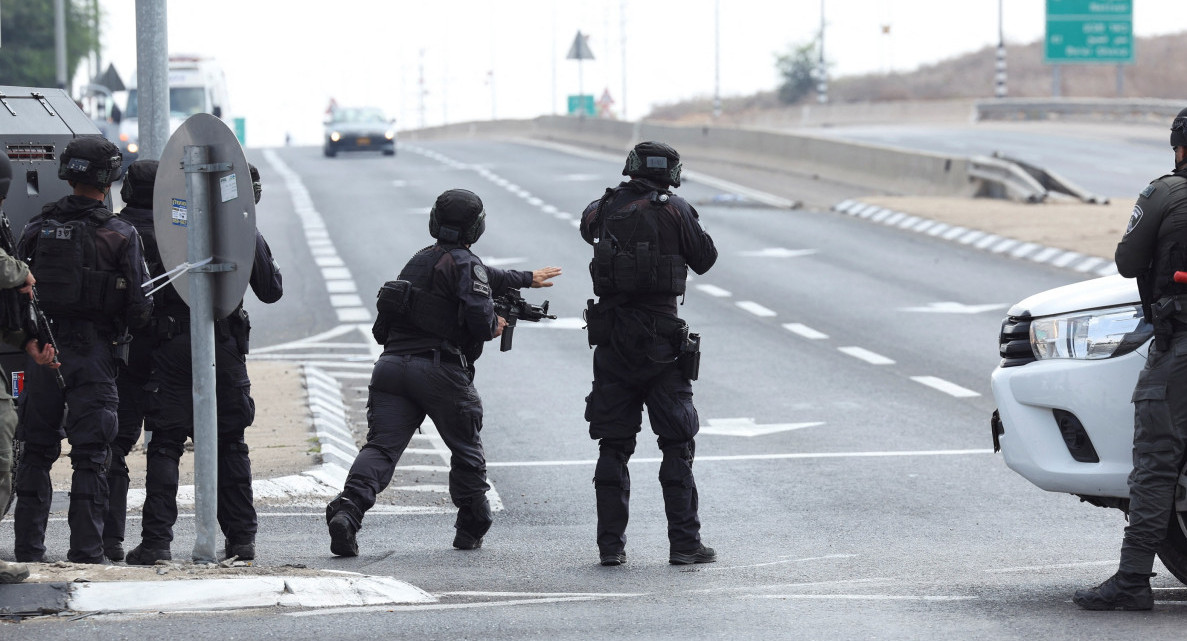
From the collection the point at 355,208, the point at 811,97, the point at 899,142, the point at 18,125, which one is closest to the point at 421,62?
the point at 811,97

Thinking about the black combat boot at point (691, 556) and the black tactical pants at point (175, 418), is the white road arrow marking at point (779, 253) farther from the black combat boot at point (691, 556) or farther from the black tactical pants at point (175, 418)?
the black tactical pants at point (175, 418)

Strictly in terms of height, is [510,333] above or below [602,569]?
above

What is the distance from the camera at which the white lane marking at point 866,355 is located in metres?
14.8

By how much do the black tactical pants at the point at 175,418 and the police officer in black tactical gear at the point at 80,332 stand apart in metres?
0.30

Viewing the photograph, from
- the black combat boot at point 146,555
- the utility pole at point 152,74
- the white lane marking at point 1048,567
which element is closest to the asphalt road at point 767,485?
the white lane marking at point 1048,567

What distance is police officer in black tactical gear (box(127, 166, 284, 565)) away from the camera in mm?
7406

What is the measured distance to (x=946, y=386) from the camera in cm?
1344

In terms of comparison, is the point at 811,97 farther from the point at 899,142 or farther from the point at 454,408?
the point at 454,408

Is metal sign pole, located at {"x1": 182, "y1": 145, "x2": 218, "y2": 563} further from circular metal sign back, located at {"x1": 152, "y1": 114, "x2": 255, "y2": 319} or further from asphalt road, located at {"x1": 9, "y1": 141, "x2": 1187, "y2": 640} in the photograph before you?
asphalt road, located at {"x1": 9, "y1": 141, "x2": 1187, "y2": 640}

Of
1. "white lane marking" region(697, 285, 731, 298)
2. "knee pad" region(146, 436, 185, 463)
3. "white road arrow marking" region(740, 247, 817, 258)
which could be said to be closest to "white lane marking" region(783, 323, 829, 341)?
"white lane marking" region(697, 285, 731, 298)

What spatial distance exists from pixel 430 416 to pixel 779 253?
15.0 m

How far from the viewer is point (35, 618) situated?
5.69 metres

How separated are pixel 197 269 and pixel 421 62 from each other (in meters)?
117

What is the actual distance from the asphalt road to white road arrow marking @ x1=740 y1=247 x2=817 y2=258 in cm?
9
